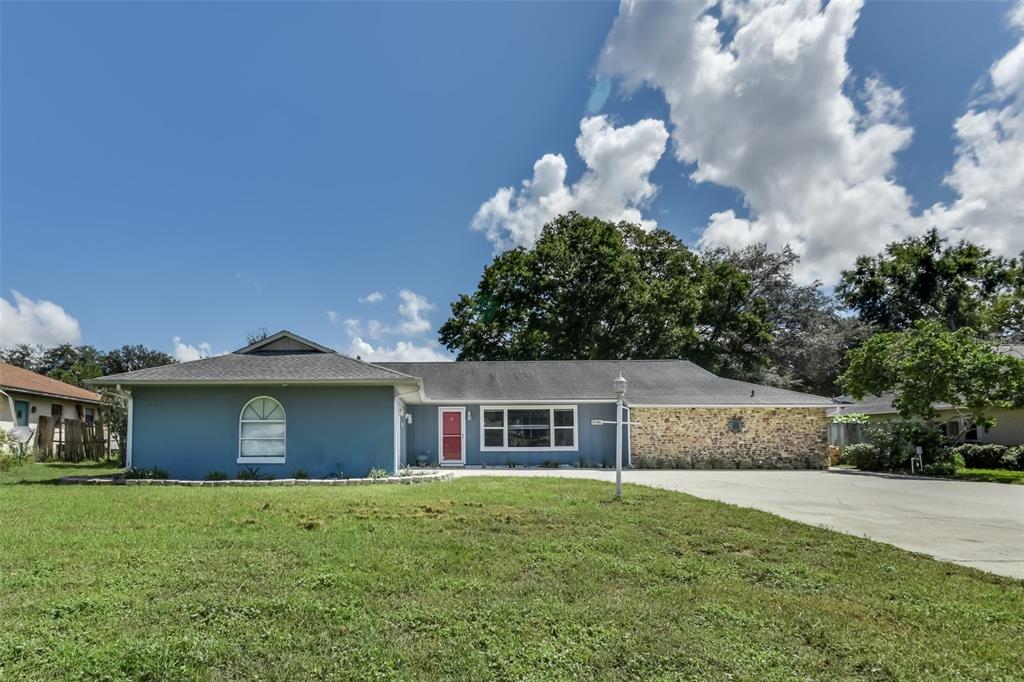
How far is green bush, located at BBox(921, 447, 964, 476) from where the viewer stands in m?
16.9

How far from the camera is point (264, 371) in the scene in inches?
548

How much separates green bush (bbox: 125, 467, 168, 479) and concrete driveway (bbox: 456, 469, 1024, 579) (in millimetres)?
11503

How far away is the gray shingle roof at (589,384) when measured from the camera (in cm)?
1958

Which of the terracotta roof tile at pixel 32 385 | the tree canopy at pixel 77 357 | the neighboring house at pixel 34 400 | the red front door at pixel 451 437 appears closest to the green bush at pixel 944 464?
the red front door at pixel 451 437

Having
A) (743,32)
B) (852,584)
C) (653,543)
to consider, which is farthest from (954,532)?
(743,32)

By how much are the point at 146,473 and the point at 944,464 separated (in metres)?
21.4

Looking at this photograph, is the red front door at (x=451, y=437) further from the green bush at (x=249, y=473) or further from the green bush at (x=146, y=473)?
the green bush at (x=146, y=473)

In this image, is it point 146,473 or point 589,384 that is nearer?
point 146,473

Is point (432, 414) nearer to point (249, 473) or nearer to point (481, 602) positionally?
point (249, 473)

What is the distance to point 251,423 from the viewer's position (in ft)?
46.1

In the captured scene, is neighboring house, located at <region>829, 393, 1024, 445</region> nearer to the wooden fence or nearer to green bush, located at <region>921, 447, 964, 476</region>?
green bush, located at <region>921, 447, 964, 476</region>

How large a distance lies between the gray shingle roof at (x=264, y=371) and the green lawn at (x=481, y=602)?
6023 mm

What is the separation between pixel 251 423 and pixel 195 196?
31.1ft

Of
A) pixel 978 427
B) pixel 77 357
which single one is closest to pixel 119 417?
pixel 978 427
